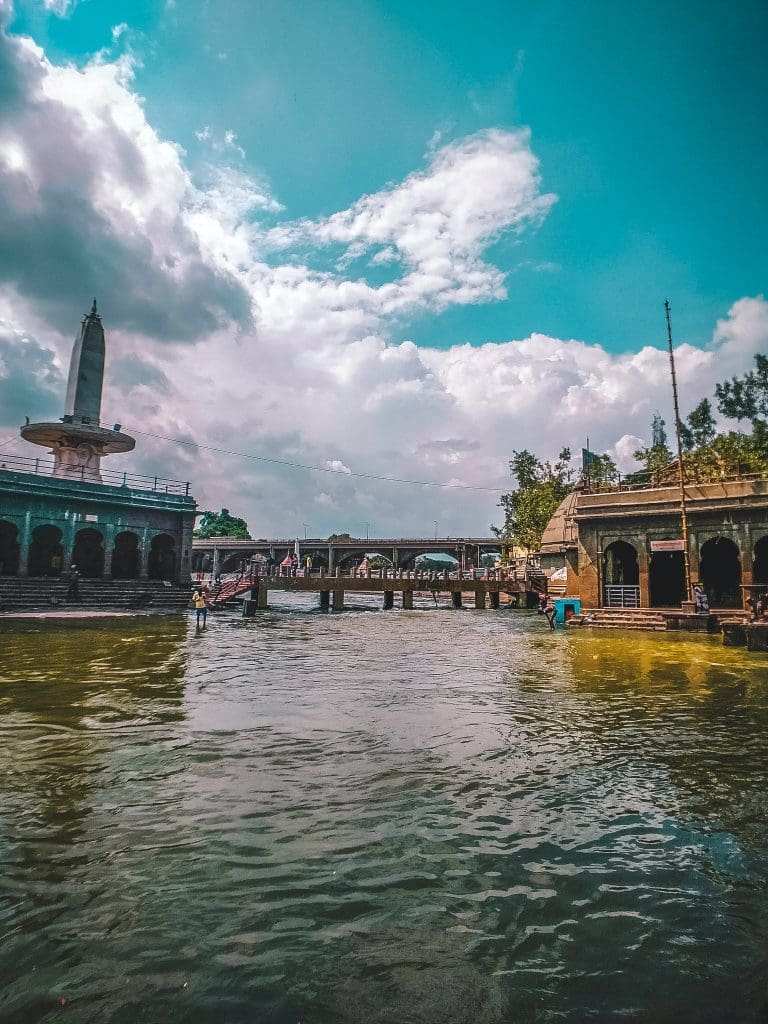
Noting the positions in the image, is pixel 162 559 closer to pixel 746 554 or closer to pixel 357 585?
pixel 357 585

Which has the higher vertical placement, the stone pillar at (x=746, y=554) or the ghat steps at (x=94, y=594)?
the stone pillar at (x=746, y=554)

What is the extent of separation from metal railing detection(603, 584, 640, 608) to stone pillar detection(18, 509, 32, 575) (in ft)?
114

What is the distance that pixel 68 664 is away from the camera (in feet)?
51.6

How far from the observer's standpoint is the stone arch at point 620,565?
36.1m

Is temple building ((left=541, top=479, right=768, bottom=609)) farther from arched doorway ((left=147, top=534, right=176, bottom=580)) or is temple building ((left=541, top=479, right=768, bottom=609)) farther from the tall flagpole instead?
arched doorway ((left=147, top=534, right=176, bottom=580))

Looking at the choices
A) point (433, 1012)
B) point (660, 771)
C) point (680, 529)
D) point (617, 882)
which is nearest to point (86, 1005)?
point (433, 1012)

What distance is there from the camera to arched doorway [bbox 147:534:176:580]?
42.7 metres

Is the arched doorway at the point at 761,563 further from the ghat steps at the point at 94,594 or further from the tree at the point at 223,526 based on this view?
the tree at the point at 223,526

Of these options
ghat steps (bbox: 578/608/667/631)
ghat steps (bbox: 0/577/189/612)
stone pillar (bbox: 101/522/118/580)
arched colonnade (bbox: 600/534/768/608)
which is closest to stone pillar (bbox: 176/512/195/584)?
ghat steps (bbox: 0/577/189/612)

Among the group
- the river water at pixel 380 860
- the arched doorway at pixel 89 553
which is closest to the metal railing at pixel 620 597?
the river water at pixel 380 860

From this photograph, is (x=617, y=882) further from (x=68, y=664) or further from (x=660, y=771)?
(x=68, y=664)

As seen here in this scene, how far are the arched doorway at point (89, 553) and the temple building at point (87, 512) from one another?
62 millimetres

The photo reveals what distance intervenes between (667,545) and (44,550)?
127 ft

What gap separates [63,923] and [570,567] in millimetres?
37869
